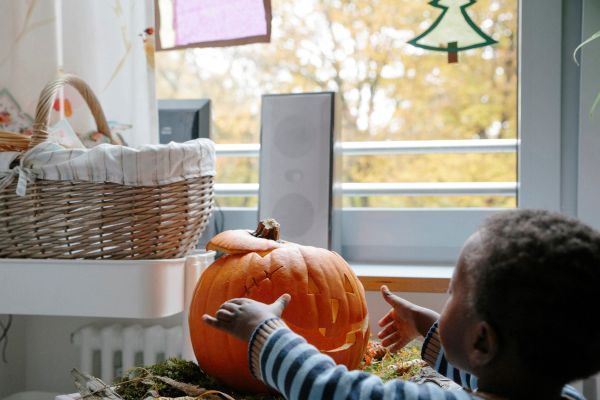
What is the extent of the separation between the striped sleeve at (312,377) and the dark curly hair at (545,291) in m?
0.09

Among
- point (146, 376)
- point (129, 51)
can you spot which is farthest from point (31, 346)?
point (146, 376)

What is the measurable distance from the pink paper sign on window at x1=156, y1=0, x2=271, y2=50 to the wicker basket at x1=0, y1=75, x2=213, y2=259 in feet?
1.90

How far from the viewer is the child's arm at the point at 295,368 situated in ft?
2.15

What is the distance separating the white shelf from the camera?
3.84ft

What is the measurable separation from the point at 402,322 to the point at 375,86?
1545 mm

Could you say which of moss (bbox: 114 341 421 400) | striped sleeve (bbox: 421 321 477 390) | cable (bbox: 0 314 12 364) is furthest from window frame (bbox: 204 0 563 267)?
cable (bbox: 0 314 12 364)

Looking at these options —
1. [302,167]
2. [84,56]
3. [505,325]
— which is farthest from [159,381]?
[84,56]

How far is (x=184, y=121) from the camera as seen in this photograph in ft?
5.49

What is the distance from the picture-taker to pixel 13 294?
1.23 m

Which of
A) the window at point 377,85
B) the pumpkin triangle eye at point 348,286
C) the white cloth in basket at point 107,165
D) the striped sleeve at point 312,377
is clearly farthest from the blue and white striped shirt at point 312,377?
the window at point 377,85

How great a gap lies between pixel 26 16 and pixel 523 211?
112 cm

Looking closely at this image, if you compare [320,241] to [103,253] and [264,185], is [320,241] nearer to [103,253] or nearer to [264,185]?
[264,185]

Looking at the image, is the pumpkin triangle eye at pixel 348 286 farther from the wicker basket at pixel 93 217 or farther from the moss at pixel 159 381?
the wicker basket at pixel 93 217

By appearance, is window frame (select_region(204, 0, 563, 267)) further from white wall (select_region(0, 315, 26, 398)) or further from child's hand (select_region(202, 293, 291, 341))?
white wall (select_region(0, 315, 26, 398))
